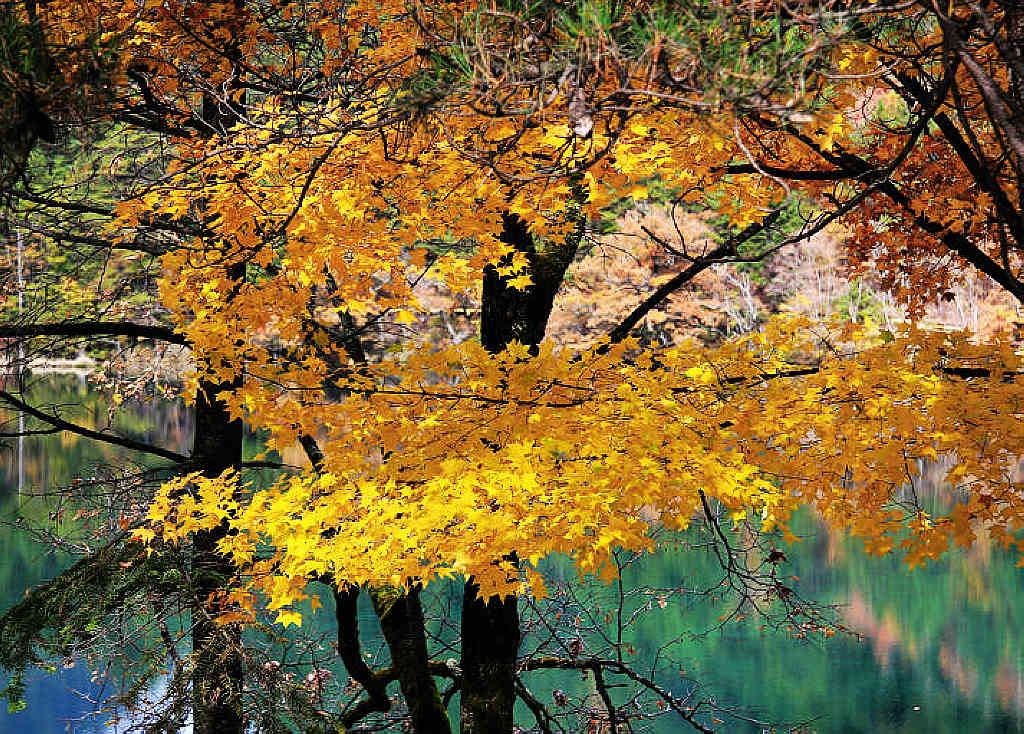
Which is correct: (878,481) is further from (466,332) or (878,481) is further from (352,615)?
(466,332)

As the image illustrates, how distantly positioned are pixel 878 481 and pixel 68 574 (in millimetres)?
4193

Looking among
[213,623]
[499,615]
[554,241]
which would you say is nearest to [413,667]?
[499,615]

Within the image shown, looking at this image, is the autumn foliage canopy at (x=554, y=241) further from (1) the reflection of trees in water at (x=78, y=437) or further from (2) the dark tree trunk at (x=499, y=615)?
(1) the reflection of trees in water at (x=78, y=437)

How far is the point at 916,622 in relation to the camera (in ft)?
42.9

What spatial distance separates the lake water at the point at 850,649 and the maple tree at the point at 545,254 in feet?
15.9

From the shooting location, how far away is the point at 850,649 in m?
12.2

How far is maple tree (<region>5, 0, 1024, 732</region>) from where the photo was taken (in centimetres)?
252

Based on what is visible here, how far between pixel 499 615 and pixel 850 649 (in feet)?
28.0

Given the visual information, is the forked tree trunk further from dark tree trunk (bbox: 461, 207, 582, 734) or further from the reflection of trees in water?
the reflection of trees in water

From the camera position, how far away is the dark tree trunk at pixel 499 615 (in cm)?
525

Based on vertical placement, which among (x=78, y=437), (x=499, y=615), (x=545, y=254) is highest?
(x=545, y=254)

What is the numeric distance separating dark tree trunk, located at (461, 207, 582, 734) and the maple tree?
2 cm

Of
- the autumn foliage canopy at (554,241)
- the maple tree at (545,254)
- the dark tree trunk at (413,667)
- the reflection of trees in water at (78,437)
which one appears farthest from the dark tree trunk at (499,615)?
the reflection of trees in water at (78,437)

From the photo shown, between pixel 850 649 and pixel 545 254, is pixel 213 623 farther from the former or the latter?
pixel 850 649
